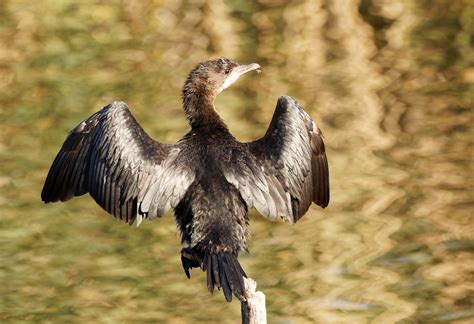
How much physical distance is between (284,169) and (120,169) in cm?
141

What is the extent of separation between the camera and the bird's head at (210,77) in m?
11.7

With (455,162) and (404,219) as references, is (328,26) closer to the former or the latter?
(455,162)

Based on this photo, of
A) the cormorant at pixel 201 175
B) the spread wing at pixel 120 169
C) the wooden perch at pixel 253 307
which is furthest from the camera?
the spread wing at pixel 120 169

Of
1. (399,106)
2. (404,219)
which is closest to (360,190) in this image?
(404,219)

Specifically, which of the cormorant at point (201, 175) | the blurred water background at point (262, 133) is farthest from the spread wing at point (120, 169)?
the blurred water background at point (262, 133)

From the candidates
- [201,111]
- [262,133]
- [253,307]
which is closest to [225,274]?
[253,307]

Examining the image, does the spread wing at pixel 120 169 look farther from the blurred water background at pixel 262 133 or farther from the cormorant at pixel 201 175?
the blurred water background at pixel 262 133

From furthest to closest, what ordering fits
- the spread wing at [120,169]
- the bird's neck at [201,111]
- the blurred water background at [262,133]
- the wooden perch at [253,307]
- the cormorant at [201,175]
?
the blurred water background at [262,133]
the bird's neck at [201,111]
the spread wing at [120,169]
the cormorant at [201,175]
the wooden perch at [253,307]

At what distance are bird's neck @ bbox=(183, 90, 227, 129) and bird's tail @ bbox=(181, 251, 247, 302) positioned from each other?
1.46 m

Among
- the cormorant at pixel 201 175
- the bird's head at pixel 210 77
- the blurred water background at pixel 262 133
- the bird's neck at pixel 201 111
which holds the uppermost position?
the blurred water background at pixel 262 133

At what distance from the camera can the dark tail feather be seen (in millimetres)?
9742

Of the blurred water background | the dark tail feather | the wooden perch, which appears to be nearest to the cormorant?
the dark tail feather

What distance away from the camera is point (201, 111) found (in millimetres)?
11461

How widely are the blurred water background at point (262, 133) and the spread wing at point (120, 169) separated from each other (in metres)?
4.50
